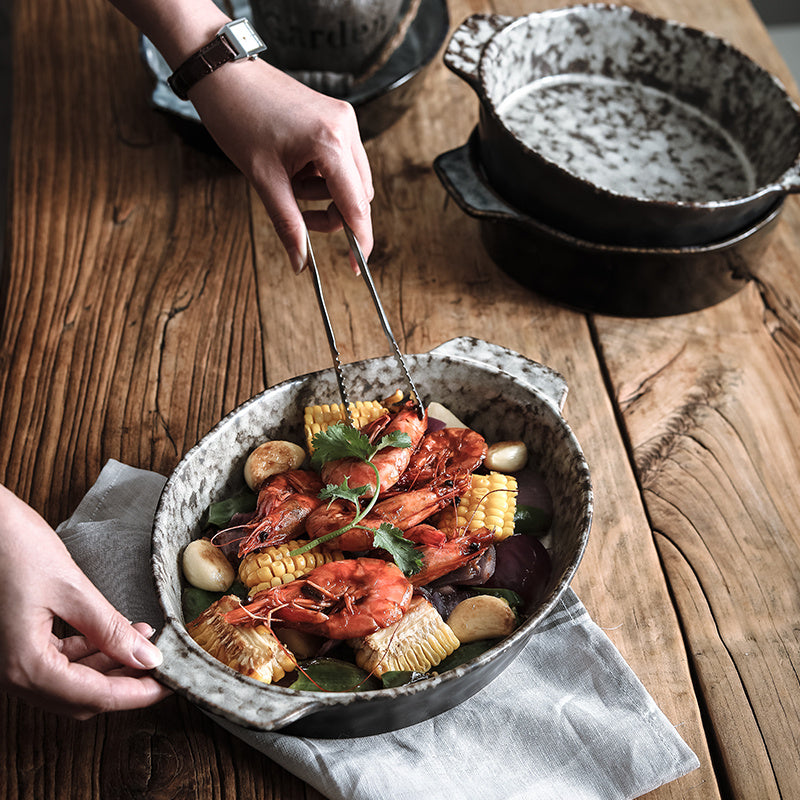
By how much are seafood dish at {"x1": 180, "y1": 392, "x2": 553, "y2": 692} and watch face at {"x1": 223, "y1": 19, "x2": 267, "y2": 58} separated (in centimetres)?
47

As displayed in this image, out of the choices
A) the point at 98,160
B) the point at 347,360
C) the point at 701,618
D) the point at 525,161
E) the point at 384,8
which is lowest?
the point at 701,618

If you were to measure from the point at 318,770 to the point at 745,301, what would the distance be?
42.0 inches

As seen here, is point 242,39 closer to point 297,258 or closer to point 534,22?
point 297,258

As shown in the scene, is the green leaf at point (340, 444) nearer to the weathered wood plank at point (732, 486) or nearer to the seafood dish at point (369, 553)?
the seafood dish at point (369, 553)

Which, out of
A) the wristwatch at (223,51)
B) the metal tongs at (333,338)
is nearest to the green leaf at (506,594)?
the metal tongs at (333,338)

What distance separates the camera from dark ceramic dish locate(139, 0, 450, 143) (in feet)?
4.81

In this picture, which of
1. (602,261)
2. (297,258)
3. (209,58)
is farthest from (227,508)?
(602,261)

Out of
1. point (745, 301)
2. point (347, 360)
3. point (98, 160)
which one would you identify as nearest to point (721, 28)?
point (745, 301)

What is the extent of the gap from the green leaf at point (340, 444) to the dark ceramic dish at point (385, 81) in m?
0.74

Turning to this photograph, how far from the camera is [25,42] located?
1810mm

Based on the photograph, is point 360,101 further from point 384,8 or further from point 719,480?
point 719,480

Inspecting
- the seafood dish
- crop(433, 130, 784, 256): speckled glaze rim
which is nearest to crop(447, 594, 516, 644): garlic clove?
the seafood dish

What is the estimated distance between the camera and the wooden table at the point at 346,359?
0.91 metres

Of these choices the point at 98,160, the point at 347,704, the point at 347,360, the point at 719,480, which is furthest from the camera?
the point at 98,160
